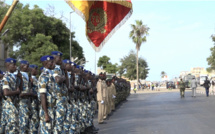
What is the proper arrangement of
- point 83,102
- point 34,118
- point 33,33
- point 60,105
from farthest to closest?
point 33,33, point 83,102, point 34,118, point 60,105

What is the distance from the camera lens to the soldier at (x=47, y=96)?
7055mm

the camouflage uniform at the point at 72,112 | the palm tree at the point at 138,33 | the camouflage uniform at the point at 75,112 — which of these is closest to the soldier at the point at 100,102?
the camouflage uniform at the point at 75,112

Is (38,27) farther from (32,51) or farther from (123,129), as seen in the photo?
(123,129)

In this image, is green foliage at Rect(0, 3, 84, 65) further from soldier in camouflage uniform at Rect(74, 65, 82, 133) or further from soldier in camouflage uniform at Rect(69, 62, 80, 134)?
soldier in camouflage uniform at Rect(69, 62, 80, 134)

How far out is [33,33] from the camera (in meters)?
42.8

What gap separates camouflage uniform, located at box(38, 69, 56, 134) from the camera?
23.4ft

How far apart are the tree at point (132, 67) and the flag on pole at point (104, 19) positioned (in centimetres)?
9026

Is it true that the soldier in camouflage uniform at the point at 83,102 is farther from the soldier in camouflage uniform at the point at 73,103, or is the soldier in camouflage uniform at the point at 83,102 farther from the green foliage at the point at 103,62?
the green foliage at the point at 103,62

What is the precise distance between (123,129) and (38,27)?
31.8 m

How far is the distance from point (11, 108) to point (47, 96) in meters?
1.10

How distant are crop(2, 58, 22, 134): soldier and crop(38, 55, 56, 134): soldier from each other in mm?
876

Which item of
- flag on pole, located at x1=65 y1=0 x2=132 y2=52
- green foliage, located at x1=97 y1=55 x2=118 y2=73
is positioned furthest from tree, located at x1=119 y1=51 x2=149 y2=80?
flag on pole, located at x1=65 y1=0 x2=132 y2=52

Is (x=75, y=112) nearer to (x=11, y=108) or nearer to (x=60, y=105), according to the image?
(x=11, y=108)

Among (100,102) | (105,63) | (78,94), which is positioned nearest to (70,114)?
(78,94)
